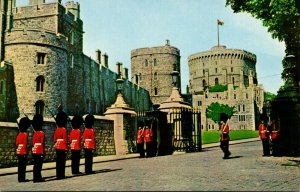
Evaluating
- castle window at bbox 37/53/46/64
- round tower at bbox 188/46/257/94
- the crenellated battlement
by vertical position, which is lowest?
castle window at bbox 37/53/46/64

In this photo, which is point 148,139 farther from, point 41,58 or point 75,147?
point 41,58

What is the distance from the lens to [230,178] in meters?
8.50

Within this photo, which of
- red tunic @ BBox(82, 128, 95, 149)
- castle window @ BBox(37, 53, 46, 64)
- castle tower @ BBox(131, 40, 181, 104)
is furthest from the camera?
castle tower @ BBox(131, 40, 181, 104)

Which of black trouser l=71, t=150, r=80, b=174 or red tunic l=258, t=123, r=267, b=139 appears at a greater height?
red tunic l=258, t=123, r=267, b=139

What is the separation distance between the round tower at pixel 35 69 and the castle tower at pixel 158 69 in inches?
1486

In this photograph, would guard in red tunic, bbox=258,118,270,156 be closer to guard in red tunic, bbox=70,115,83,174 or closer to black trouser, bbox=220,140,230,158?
black trouser, bbox=220,140,230,158

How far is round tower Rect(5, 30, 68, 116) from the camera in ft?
109

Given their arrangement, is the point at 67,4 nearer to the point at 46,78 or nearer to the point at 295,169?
the point at 46,78

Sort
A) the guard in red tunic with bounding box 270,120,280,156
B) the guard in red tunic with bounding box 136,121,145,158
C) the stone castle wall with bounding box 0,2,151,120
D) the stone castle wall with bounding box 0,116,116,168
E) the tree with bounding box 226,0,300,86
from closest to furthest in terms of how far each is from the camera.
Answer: the tree with bounding box 226,0,300,86
the stone castle wall with bounding box 0,116,116,168
the guard in red tunic with bounding box 270,120,280,156
the guard in red tunic with bounding box 136,121,145,158
the stone castle wall with bounding box 0,2,151,120

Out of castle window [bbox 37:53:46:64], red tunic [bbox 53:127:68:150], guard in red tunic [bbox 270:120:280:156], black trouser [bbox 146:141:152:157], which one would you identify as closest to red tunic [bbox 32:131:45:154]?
red tunic [bbox 53:127:68:150]

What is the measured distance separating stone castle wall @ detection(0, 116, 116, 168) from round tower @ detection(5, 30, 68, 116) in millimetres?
16765

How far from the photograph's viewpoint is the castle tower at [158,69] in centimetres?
7088

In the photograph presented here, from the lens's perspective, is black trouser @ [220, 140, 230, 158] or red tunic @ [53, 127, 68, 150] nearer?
red tunic @ [53, 127, 68, 150]

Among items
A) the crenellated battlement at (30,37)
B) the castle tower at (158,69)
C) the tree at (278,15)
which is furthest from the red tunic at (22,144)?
the castle tower at (158,69)
